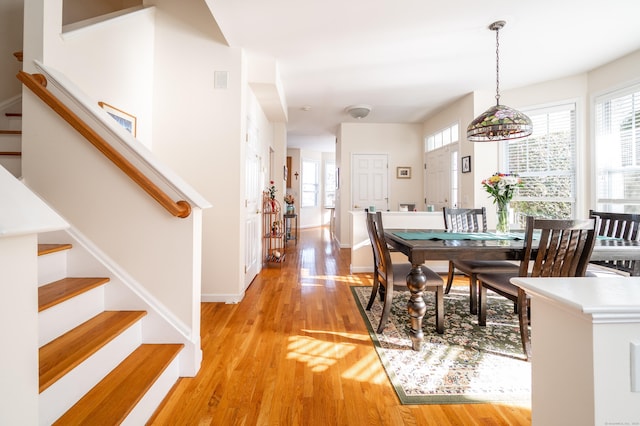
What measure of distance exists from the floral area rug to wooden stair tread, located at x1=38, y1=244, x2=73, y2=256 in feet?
6.66

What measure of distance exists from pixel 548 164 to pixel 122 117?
5173 mm

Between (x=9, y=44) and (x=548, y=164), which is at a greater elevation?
(x=9, y=44)

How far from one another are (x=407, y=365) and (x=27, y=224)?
2.01 meters

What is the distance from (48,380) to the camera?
3.75 ft

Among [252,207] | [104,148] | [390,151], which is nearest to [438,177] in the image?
[390,151]

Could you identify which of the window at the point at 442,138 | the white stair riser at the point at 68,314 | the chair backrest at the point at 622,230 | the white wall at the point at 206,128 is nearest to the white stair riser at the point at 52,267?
the white stair riser at the point at 68,314

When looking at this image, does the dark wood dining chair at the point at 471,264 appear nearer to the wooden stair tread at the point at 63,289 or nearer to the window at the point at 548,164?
the window at the point at 548,164

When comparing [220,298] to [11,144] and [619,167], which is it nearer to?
[11,144]

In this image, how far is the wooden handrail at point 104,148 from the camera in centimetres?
172

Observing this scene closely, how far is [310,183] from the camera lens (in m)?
10.8

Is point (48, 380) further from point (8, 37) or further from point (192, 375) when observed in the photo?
point (8, 37)

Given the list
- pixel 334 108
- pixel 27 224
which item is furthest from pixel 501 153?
pixel 27 224

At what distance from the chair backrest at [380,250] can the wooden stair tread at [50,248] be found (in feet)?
6.69

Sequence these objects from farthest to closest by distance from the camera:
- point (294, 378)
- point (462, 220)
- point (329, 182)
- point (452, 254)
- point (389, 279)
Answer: point (329, 182)
point (462, 220)
point (389, 279)
point (452, 254)
point (294, 378)
